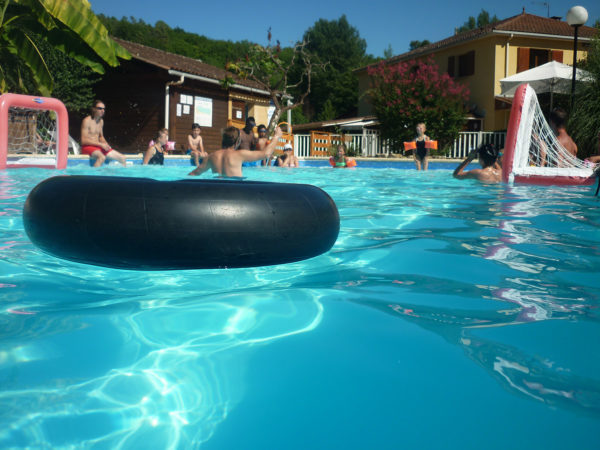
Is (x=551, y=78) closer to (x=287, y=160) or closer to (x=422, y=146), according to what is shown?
(x=422, y=146)

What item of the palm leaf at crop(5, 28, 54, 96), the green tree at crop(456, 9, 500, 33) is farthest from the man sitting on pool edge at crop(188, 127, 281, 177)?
the green tree at crop(456, 9, 500, 33)

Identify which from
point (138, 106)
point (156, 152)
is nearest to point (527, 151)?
point (156, 152)

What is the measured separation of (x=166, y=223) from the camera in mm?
2516

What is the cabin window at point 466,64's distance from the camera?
25656mm

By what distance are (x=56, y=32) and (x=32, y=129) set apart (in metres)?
4.85

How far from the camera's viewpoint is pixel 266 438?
1.26 metres

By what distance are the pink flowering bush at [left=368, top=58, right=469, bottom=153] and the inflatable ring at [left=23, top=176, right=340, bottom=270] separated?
67.7ft

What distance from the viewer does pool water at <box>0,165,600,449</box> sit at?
126 cm

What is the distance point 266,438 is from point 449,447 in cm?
44

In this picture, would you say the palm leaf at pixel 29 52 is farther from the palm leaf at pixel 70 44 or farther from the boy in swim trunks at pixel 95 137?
the boy in swim trunks at pixel 95 137

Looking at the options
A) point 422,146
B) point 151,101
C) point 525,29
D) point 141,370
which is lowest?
point 141,370

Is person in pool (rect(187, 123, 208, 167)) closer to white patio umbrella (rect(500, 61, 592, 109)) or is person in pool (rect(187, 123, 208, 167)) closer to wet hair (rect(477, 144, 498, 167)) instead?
wet hair (rect(477, 144, 498, 167))

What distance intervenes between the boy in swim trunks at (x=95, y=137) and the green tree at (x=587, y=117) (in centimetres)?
1164

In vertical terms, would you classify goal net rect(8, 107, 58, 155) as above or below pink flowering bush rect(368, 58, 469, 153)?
below
